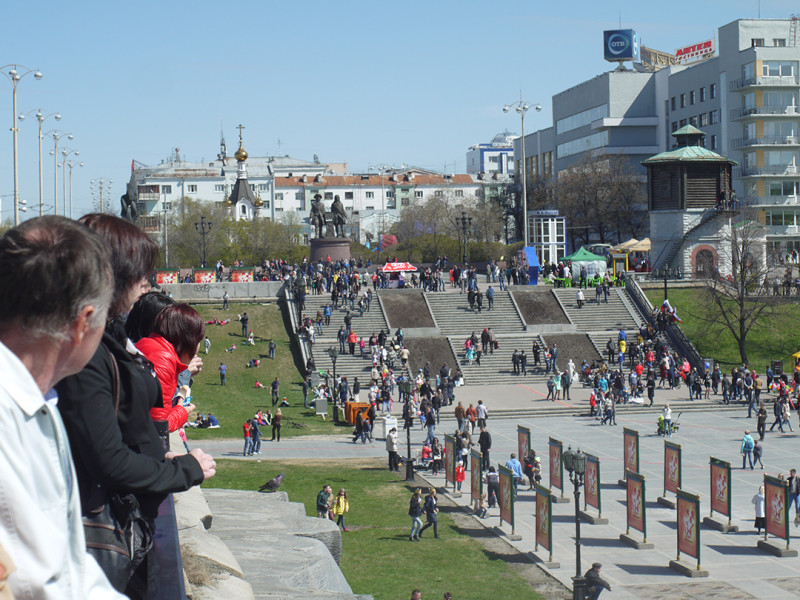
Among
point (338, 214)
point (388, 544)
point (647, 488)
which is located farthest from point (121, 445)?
point (338, 214)

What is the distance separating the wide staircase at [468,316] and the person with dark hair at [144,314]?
4576 cm

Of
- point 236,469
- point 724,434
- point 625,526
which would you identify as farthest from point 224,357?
point 625,526

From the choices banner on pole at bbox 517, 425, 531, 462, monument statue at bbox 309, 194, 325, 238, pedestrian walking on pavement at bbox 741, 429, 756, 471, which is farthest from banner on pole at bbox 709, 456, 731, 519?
monument statue at bbox 309, 194, 325, 238

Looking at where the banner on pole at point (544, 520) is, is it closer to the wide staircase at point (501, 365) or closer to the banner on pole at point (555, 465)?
the banner on pole at point (555, 465)

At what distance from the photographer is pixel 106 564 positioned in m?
3.41

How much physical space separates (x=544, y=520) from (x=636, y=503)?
235 centimetres

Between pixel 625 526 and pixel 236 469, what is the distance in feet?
41.4

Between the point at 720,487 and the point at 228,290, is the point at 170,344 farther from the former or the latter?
the point at 228,290

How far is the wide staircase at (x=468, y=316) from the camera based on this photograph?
52.6m

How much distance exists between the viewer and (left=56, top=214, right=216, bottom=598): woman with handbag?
3.16 meters

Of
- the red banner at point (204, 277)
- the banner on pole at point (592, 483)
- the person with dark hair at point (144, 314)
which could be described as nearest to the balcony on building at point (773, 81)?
the red banner at point (204, 277)

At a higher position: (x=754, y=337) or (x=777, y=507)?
(x=754, y=337)

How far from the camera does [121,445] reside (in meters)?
3.25

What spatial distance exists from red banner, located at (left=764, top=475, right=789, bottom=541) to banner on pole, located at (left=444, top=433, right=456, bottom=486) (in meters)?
9.26
